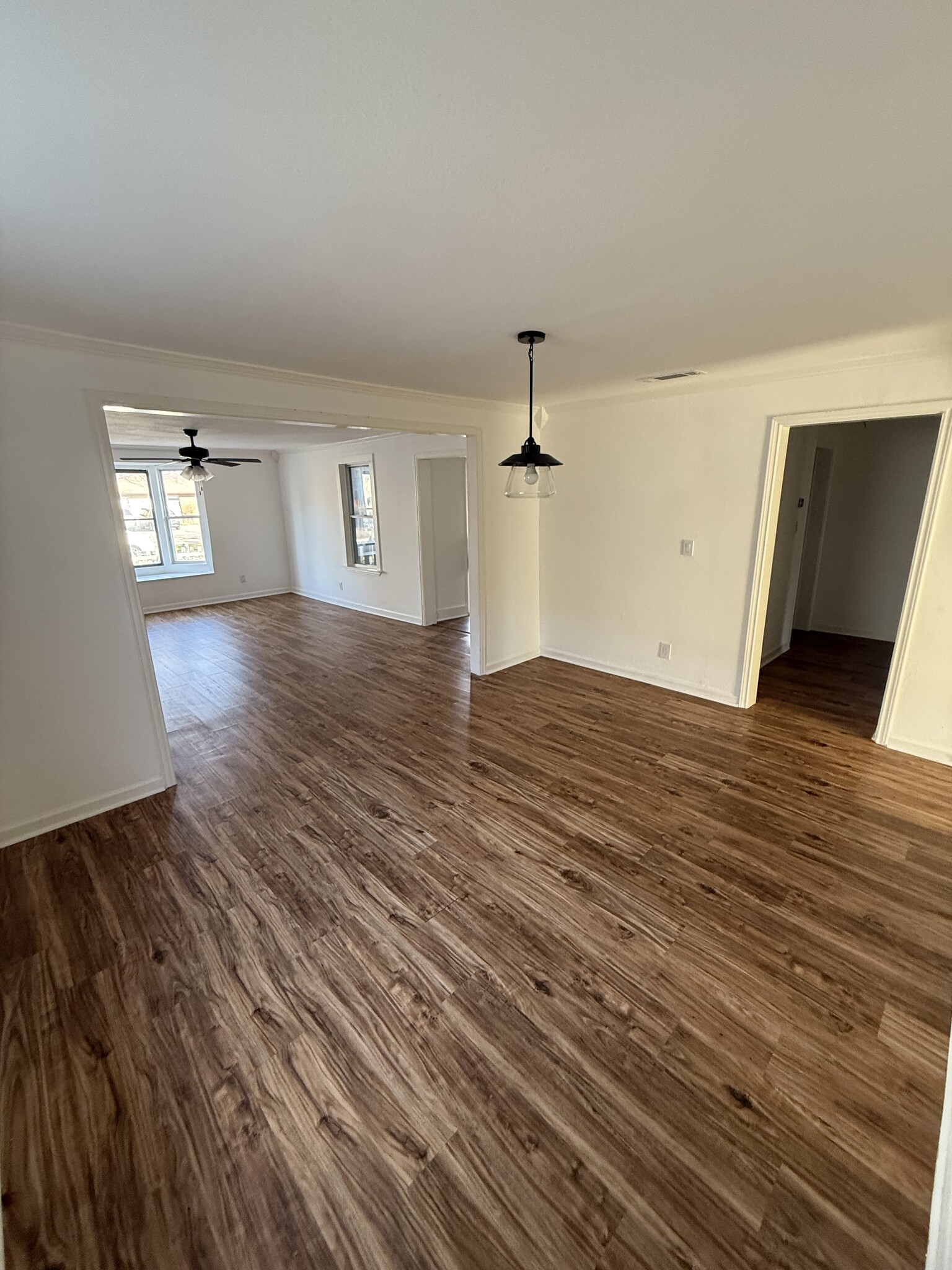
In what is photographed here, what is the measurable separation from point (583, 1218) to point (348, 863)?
4.95 feet

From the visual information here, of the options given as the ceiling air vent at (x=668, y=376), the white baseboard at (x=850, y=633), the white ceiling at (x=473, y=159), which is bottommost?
the white baseboard at (x=850, y=633)

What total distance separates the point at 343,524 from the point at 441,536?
1.72 m

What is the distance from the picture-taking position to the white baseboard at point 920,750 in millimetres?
3127

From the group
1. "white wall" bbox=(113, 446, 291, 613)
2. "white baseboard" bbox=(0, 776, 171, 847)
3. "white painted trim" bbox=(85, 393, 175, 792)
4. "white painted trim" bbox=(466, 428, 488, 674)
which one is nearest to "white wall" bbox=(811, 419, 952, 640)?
"white painted trim" bbox=(466, 428, 488, 674)

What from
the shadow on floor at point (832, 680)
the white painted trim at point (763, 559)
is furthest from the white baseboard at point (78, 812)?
the shadow on floor at point (832, 680)

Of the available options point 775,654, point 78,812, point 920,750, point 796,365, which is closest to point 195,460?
point 78,812

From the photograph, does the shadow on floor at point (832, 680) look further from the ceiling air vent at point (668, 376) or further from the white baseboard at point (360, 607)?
the white baseboard at point (360, 607)

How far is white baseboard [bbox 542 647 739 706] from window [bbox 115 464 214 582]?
6015mm

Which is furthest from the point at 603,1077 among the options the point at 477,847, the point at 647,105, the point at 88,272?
the point at 88,272

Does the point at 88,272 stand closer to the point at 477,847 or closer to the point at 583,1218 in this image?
the point at 477,847

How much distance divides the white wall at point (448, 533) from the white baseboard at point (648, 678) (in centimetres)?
172

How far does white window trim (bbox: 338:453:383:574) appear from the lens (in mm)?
6785

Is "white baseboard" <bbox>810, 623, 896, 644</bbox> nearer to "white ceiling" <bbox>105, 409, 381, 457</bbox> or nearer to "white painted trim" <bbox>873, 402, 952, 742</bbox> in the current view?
"white painted trim" <bbox>873, 402, 952, 742</bbox>

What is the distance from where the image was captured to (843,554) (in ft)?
18.5
